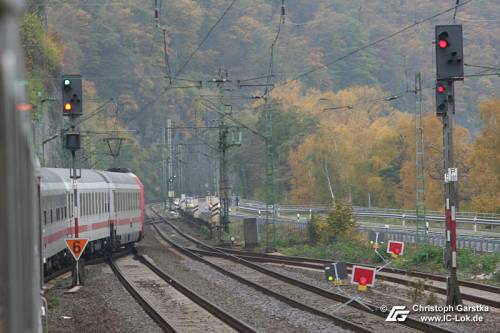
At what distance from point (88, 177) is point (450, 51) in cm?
1675

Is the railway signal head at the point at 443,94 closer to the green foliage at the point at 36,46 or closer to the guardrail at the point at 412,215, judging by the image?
the guardrail at the point at 412,215

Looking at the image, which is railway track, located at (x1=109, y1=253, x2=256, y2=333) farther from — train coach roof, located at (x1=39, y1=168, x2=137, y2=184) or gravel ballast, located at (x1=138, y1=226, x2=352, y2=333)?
train coach roof, located at (x1=39, y1=168, x2=137, y2=184)

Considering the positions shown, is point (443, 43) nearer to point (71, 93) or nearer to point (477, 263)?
point (71, 93)

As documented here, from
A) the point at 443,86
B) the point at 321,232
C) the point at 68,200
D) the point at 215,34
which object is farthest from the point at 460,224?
the point at 215,34

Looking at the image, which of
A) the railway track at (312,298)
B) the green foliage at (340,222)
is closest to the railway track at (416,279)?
the railway track at (312,298)

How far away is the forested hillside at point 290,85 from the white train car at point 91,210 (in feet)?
87.5

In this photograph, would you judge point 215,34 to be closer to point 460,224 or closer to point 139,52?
point 139,52

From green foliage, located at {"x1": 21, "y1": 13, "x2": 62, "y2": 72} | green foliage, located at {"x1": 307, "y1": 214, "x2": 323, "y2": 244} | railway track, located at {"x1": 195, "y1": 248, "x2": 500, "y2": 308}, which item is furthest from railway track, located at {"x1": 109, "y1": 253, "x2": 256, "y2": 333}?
green foliage, located at {"x1": 21, "y1": 13, "x2": 62, "y2": 72}

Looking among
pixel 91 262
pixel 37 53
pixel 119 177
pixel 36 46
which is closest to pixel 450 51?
pixel 91 262

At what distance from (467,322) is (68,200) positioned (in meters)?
14.6

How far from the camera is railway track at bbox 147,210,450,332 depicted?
14.8 meters

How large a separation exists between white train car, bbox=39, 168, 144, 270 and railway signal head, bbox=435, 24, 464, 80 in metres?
7.76

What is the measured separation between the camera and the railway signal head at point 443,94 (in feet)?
57.4

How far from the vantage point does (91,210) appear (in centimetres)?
2975
